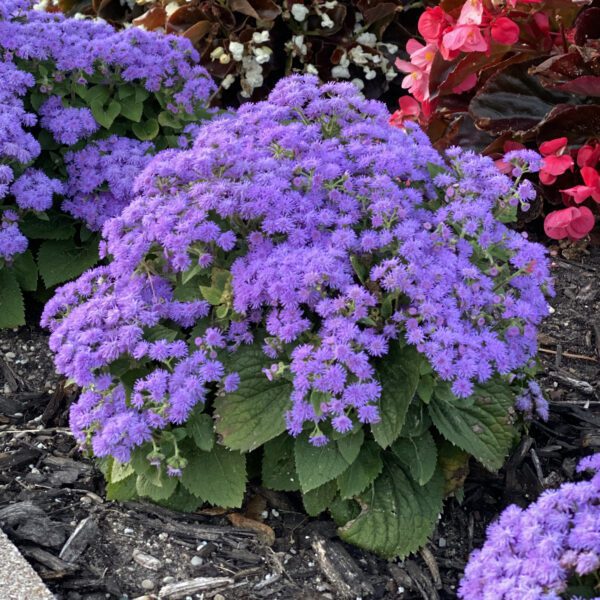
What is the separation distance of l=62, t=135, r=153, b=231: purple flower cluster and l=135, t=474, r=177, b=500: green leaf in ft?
4.37

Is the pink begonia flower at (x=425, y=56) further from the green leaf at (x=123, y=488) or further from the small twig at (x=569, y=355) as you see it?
the green leaf at (x=123, y=488)

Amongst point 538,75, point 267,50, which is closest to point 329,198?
point 538,75

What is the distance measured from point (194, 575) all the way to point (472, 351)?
38.5 inches

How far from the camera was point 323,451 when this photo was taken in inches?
93.2

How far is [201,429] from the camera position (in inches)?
95.7

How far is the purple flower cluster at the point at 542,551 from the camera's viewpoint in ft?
5.85

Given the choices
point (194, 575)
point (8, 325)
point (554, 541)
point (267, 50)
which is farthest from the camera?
point (267, 50)

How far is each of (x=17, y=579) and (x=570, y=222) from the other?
104 inches

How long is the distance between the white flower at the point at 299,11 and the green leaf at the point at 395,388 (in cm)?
305

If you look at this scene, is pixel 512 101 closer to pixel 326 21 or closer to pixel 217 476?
pixel 326 21

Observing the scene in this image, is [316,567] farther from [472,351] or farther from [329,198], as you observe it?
[329,198]

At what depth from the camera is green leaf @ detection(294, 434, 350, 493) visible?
2.32 meters

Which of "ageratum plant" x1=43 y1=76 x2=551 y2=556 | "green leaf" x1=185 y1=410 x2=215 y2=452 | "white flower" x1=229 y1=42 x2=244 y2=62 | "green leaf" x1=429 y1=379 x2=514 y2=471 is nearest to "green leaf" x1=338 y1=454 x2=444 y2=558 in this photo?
"ageratum plant" x1=43 y1=76 x2=551 y2=556

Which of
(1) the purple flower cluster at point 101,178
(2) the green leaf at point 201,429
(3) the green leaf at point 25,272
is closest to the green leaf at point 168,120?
(1) the purple flower cluster at point 101,178
